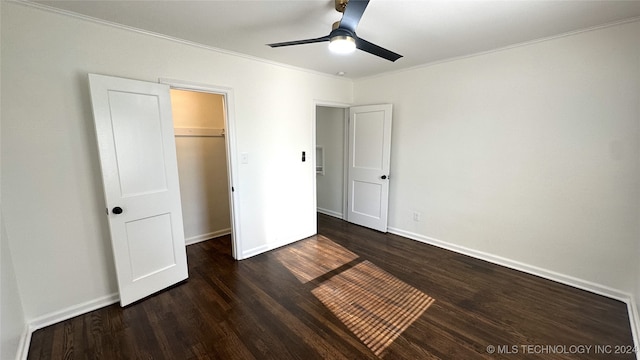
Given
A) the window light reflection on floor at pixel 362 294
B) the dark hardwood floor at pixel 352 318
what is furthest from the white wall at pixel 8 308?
the window light reflection on floor at pixel 362 294

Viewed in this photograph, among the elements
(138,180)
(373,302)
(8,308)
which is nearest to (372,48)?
(373,302)

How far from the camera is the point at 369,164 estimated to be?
4.15 m

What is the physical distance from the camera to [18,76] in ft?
6.18

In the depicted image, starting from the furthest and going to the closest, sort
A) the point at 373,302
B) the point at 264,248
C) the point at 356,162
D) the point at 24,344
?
1. the point at 356,162
2. the point at 264,248
3. the point at 373,302
4. the point at 24,344

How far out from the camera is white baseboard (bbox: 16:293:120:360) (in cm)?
187

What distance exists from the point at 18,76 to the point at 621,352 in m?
4.71

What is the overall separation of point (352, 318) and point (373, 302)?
306 mm

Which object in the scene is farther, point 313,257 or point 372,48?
point 313,257

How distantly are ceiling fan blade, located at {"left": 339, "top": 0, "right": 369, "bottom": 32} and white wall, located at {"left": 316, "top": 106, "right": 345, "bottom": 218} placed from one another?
2.81 m

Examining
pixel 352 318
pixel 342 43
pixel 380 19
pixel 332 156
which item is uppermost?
pixel 380 19

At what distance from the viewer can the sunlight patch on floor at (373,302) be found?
2.05m

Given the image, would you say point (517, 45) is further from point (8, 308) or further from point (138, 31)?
point (8, 308)

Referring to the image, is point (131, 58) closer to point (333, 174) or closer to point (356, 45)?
point (356, 45)

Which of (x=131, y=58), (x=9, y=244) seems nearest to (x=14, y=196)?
(x=9, y=244)
